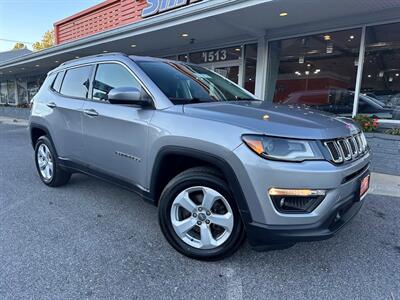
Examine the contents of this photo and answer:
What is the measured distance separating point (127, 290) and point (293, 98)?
284 inches

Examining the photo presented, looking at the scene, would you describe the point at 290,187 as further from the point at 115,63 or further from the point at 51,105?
the point at 51,105

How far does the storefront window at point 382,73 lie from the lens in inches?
250

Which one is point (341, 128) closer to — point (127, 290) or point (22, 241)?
point (127, 290)

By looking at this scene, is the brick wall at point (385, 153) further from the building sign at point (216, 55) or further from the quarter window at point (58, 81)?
the quarter window at point (58, 81)

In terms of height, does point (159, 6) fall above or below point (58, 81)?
above

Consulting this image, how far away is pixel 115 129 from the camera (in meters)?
3.01

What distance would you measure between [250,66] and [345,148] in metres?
6.88

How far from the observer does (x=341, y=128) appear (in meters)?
2.40

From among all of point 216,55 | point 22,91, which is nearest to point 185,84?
point 216,55

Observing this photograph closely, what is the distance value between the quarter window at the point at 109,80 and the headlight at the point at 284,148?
1492mm

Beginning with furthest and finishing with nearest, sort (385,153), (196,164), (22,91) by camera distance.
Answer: (22,91), (385,153), (196,164)

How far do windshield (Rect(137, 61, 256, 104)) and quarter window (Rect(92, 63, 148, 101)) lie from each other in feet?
0.62

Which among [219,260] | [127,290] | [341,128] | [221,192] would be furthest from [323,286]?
[127,290]

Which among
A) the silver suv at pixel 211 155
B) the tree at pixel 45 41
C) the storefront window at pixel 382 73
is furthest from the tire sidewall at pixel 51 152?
the tree at pixel 45 41
